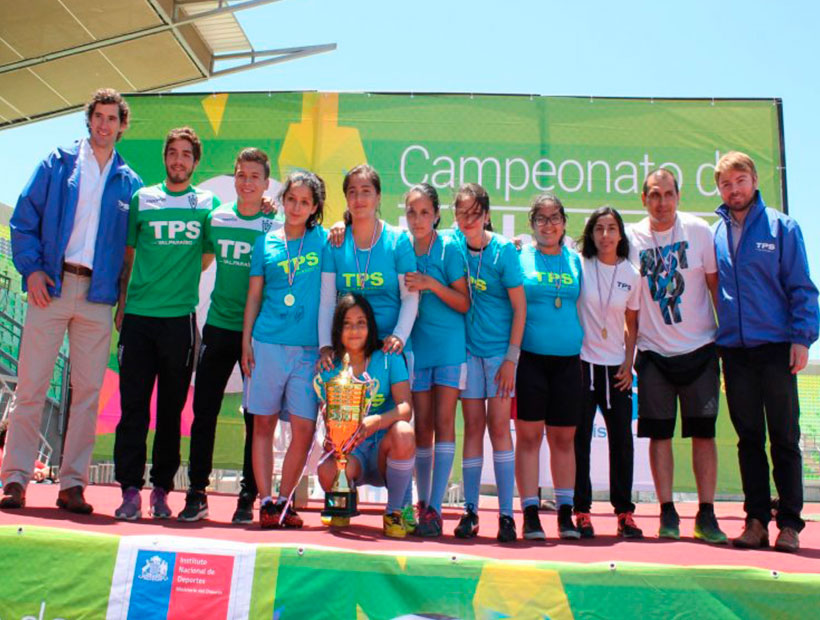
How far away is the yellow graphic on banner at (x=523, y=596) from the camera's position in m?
2.38

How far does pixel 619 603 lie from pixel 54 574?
6.16 feet

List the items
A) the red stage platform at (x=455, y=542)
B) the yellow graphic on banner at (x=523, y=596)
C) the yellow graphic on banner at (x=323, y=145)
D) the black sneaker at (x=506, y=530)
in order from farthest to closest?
the yellow graphic on banner at (x=323, y=145) < the black sneaker at (x=506, y=530) < the red stage platform at (x=455, y=542) < the yellow graphic on banner at (x=523, y=596)

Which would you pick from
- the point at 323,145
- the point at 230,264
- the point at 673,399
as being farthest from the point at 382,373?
the point at 323,145

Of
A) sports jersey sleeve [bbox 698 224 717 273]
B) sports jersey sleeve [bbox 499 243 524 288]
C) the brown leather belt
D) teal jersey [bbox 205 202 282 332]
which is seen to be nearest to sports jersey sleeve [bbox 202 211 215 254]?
teal jersey [bbox 205 202 282 332]

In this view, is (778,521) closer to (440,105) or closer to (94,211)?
(94,211)

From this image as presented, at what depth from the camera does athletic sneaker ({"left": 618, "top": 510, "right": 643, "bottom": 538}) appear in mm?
3584

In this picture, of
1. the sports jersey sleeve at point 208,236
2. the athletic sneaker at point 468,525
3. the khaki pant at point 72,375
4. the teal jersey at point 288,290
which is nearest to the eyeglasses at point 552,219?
the teal jersey at point 288,290

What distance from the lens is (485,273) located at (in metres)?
3.59

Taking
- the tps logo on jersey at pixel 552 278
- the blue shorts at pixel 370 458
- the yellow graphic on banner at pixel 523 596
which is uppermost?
the tps logo on jersey at pixel 552 278

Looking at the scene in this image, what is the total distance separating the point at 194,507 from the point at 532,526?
5.21ft

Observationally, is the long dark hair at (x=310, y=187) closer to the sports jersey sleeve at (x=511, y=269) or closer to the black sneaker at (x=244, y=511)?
the sports jersey sleeve at (x=511, y=269)

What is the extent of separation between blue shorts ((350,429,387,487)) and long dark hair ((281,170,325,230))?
108 centimetres

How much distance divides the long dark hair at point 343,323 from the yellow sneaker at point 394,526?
28.6 inches

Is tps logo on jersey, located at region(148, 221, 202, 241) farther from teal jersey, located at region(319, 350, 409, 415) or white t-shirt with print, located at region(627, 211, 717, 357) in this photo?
white t-shirt with print, located at region(627, 211, 717, 357)
